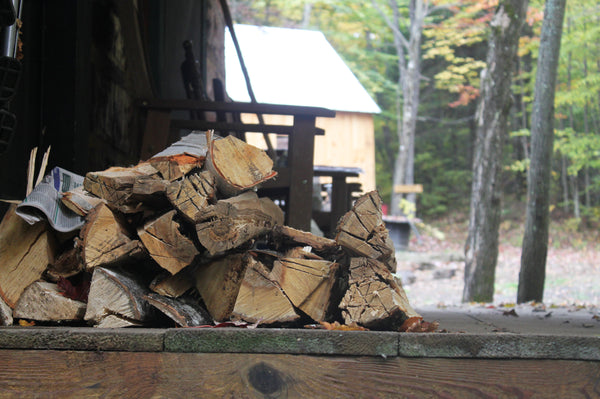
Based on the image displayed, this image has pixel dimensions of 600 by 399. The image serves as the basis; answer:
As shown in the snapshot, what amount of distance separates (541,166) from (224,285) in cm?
808

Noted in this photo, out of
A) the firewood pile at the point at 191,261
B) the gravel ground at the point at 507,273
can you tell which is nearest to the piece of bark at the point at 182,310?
the firewood pile at the point at 191,261

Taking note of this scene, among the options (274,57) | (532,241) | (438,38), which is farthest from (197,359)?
(438,38)

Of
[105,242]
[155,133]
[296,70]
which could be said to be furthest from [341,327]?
[296,70]

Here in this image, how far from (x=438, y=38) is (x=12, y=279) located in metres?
25.0

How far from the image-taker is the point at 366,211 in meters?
2.79

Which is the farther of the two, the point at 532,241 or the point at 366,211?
the point at 532,241

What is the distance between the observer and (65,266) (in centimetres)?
271

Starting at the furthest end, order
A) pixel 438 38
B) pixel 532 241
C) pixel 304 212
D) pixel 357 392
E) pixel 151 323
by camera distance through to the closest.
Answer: pixel 438 38 → pixel 532 241 → pixel 304 212 → pixel 151 323 → pixel 357 392

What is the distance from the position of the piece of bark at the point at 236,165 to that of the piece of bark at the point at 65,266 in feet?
2.16

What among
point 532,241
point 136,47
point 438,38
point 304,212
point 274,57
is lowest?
point 532,241

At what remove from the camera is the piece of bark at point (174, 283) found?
2.62 m

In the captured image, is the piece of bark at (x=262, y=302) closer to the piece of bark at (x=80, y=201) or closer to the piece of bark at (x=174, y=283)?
the piece of bark at (x=174, y=283)

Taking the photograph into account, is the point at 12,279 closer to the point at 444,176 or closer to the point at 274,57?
the point at 274,57

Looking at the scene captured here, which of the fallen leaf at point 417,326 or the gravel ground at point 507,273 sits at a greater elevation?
the fallen leaf at point 417,326
